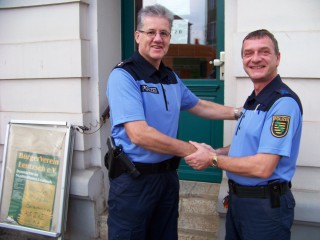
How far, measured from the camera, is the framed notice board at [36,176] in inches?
129

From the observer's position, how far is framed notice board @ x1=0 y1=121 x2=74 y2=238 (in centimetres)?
328

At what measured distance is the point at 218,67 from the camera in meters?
3.45

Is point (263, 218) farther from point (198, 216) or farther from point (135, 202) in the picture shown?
point (198, 216)

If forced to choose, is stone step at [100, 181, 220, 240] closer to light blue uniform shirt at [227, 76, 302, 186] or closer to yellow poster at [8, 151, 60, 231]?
yellow poster at [8, 151, 60, 231]

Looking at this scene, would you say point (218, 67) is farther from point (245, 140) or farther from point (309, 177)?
point (245, 140)

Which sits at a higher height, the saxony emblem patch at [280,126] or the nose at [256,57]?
the nose at [256,57]

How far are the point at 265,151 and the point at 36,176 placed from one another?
7.80 ft

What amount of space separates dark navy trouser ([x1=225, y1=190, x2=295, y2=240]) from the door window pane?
71.2 inches

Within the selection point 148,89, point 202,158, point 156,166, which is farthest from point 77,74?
point 202,158

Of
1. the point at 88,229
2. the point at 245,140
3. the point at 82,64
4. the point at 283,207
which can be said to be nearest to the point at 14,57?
the point at 82,64

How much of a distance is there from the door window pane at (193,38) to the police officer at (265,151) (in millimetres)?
1569

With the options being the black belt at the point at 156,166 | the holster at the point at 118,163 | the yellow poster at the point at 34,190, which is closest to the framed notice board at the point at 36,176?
the yellow poster at the point at 34,190

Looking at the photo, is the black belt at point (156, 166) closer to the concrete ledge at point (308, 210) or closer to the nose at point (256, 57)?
the nose at point (256, 57)

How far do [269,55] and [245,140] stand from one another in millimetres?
477
